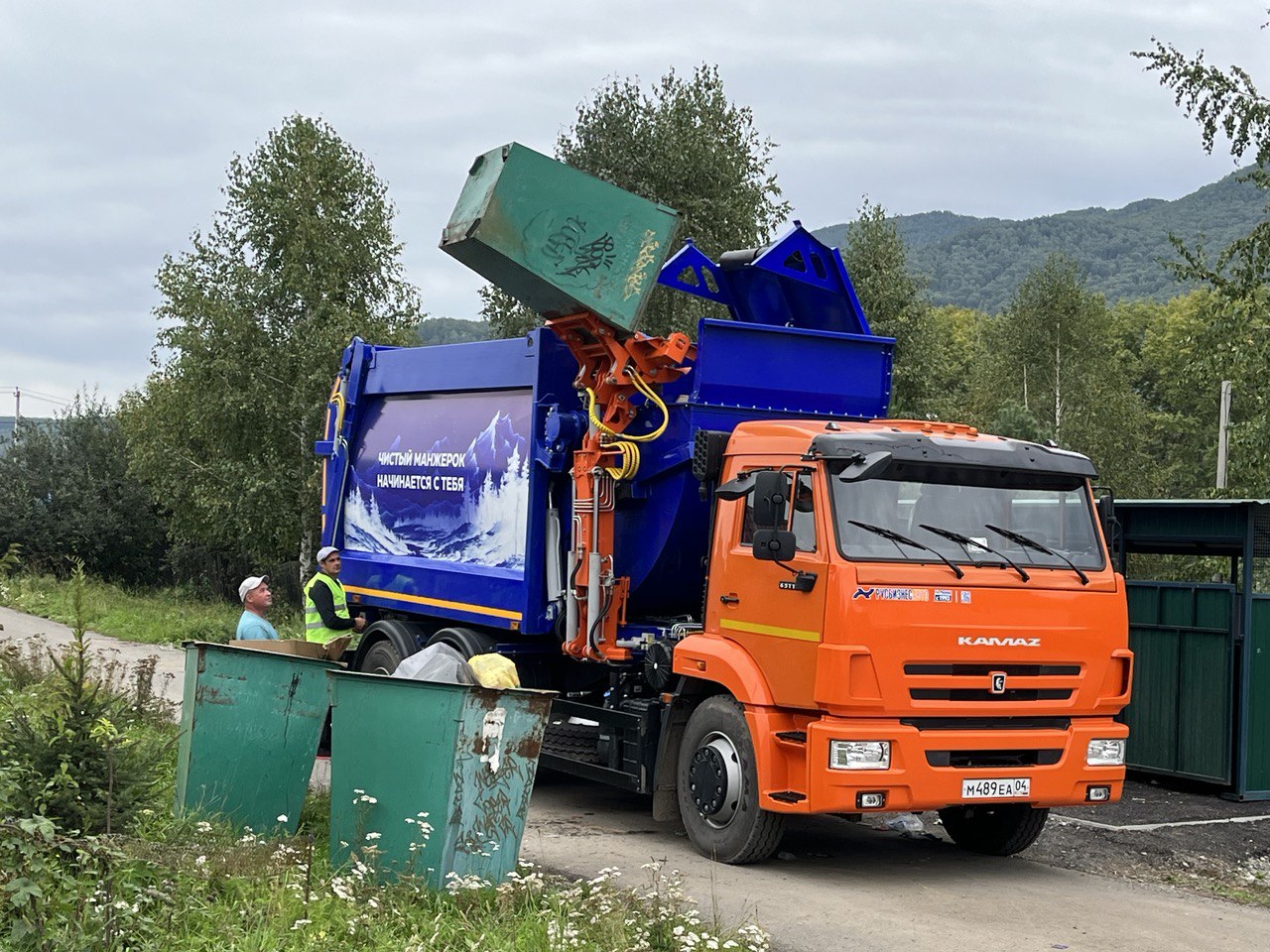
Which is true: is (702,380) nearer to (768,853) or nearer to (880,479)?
(880,479)

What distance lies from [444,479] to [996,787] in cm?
491

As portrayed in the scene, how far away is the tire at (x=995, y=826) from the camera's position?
8305 mm

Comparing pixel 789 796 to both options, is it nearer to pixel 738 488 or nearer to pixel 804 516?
pixel 804 516

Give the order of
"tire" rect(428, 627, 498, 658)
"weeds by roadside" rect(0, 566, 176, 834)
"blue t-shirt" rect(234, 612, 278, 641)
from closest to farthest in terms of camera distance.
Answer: "weeds by roadside" rect(0, 566, 176, 834)
"blue t-shirt" rect(234, 612, 278, 641)
"tire" rect(428, 627, 498, 658)

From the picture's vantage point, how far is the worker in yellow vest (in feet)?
37.4

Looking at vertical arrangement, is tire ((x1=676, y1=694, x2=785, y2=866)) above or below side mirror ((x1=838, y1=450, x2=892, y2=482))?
below

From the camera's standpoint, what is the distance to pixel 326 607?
11.4 meters

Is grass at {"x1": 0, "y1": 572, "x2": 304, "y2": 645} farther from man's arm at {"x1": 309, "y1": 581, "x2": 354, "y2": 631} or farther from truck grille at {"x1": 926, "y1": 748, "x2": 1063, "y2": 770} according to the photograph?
truck grille at {"x1": 926, "y1": 748, "x2": 1063, "y2": 770}

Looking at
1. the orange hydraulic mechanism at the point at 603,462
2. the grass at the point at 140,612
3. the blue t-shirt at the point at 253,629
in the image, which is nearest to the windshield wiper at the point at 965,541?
the orange hydraulic mechanism at the point at 603,462

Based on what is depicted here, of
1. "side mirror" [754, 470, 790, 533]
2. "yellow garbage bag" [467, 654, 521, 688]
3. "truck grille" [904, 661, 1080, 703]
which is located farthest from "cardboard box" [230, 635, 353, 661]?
"truck grille" [904, 661, 1080, 703]

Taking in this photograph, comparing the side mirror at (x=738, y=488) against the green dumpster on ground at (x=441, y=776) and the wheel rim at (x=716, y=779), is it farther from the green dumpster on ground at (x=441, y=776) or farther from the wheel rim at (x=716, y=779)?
the green dumpster on ground at (x=441, y=776)

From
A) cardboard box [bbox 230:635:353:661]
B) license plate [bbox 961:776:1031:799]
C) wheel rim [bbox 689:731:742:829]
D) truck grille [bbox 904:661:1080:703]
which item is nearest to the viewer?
truck grille [bbox 904:661:1080:703]

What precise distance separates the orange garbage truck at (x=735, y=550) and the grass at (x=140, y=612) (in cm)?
960

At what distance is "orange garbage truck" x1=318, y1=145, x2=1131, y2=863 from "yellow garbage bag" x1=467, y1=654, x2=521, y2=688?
3.34 ft
